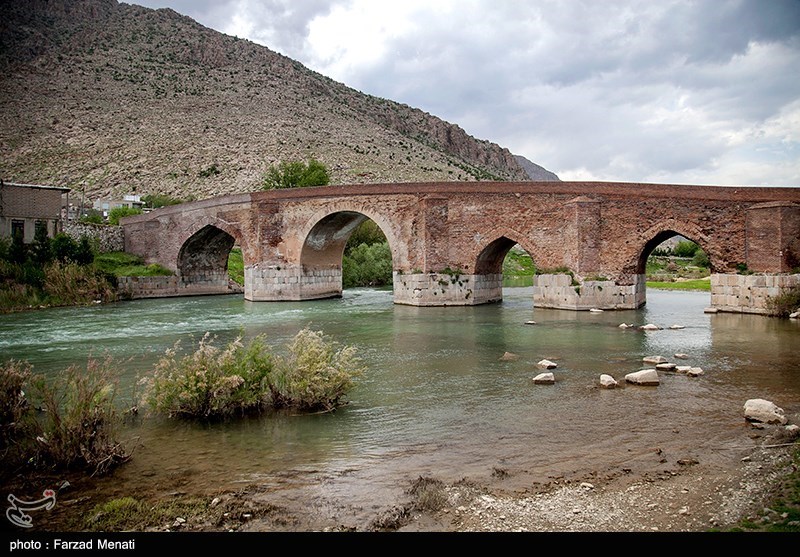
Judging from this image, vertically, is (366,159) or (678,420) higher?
(366,159)

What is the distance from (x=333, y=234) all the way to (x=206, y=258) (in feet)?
30.1

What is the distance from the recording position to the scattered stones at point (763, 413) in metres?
7.39

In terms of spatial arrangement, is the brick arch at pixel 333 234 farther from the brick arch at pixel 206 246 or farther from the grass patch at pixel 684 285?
the grass patch at pixel 684 285

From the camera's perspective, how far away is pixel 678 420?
7723 mm

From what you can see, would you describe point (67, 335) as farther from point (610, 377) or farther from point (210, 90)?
point (210, 90)

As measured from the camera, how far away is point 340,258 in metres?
32.4

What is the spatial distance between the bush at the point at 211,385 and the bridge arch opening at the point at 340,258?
18.2 meters

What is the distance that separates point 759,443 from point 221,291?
107 ft

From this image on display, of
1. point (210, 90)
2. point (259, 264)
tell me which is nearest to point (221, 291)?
point (259, 264)

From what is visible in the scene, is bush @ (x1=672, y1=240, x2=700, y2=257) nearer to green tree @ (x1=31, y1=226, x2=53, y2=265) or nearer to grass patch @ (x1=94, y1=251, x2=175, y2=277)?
grass patch @ (x1=94, y1=251, x2=175, y2=277)

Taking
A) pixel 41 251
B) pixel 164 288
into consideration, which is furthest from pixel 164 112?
pixel 41 251

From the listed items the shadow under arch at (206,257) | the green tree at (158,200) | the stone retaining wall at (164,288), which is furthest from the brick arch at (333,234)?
the green tree at (158,200)

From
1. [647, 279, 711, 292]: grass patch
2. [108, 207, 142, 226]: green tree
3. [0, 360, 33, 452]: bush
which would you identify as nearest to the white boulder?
[0, 360, 33, 452]: bush

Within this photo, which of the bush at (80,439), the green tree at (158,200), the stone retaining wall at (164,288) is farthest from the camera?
the green tree at (158,200)
